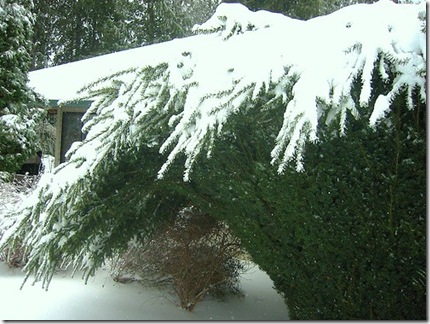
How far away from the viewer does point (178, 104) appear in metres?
3.62

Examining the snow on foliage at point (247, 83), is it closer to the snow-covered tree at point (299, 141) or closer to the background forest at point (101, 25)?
the snow-covered tree at point (299, 141)

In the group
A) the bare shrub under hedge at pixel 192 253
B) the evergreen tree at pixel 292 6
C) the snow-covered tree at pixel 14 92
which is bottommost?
the bare shrub under hedge at pixel 192 253

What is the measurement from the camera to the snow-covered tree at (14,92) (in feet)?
35.9

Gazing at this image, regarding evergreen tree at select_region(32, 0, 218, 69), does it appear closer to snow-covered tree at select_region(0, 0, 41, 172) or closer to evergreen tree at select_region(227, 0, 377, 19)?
evergreen tree at select_region(227, 0, 377, 19)

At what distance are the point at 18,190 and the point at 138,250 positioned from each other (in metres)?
3.21

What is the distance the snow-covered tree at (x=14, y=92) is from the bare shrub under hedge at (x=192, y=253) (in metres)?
6.33

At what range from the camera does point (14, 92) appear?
36.9 ft

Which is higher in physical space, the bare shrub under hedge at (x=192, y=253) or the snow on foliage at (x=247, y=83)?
the snow on foliage at (x=247, y=83)

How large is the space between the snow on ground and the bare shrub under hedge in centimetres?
23

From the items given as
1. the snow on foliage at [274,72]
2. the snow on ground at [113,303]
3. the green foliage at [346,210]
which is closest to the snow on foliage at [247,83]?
the snow on foliage at [274,72]

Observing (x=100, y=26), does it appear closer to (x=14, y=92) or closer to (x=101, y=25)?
(x=101, y=25)

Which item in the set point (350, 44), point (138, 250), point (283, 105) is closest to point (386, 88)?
point (350, 44)

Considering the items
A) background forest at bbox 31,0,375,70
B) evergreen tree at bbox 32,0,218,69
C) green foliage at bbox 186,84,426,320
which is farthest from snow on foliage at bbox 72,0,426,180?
evergreen tree at bbox 32,0,218,69

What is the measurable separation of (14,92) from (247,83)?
31.1ft
